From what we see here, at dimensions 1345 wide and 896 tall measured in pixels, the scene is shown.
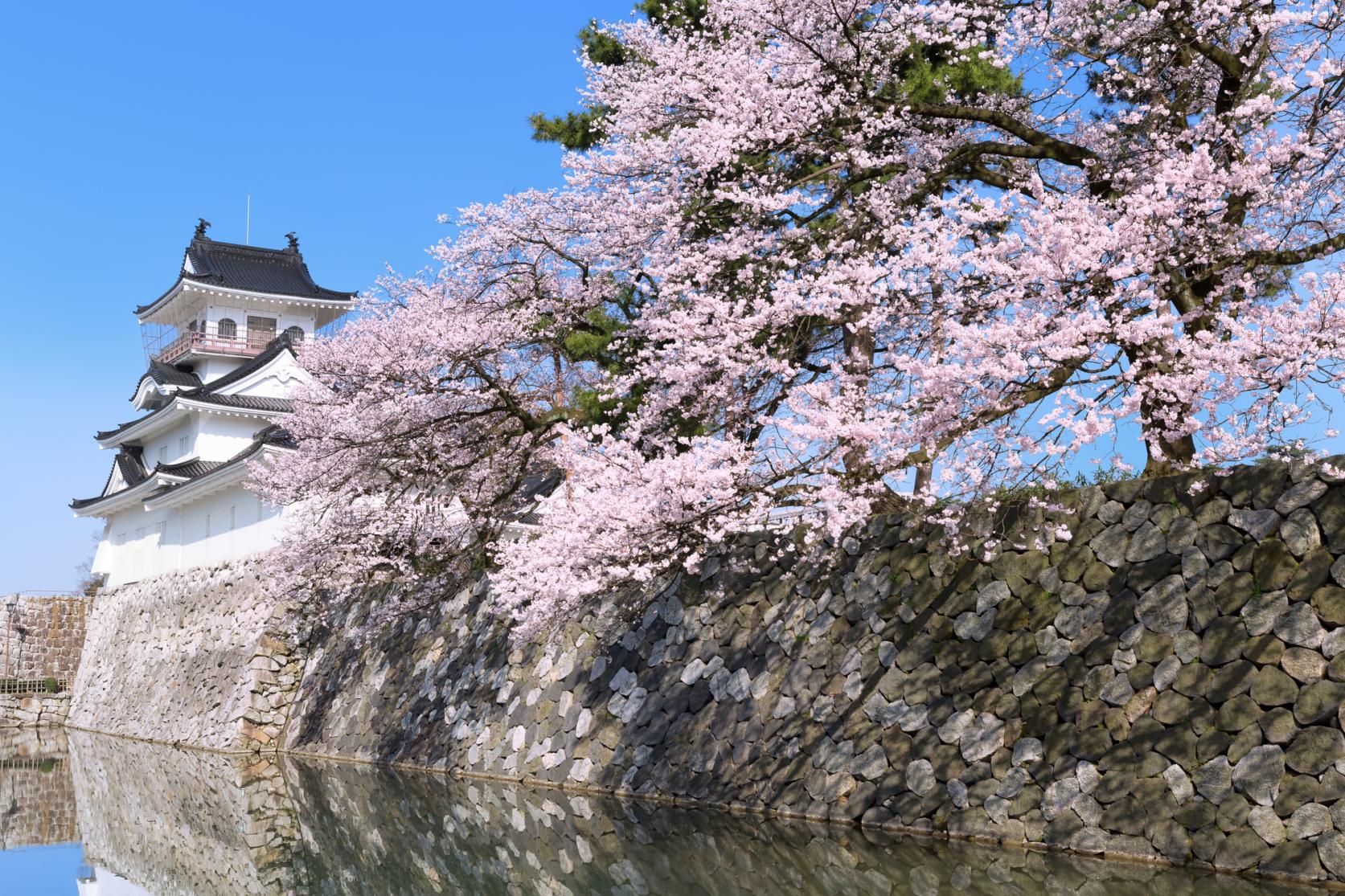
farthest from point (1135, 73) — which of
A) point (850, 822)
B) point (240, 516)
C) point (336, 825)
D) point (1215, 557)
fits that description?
point (240, 516)

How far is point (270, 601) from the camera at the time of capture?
21.2 m

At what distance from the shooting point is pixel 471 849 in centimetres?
963

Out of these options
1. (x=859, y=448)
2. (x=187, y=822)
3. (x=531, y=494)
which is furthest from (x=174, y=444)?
(x=859, y=448)

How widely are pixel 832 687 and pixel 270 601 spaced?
14.0 m

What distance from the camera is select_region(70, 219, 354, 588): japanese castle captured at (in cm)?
2595

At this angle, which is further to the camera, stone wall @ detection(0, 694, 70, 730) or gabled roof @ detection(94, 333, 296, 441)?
stone wall @ detection(0, 694, 70, 730)

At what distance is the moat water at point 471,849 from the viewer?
7473mm

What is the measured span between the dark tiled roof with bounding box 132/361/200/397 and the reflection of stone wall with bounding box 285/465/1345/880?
866 inches

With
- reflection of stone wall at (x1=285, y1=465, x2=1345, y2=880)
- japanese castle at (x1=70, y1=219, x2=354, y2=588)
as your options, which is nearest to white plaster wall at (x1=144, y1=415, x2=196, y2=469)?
japanese castle at (x1=70, y1=219, x2=354, y2=588)

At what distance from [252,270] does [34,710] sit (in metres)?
12.7

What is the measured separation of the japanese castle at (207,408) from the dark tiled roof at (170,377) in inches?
1.8

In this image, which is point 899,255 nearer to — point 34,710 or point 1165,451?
point 1165,451

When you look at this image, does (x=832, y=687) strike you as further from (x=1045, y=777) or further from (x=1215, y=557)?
(x=1215, y=557)

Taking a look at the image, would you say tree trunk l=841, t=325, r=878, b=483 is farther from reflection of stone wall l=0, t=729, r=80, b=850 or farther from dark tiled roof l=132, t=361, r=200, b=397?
dark tiled roof l=132, t=361, r=200, b=397
